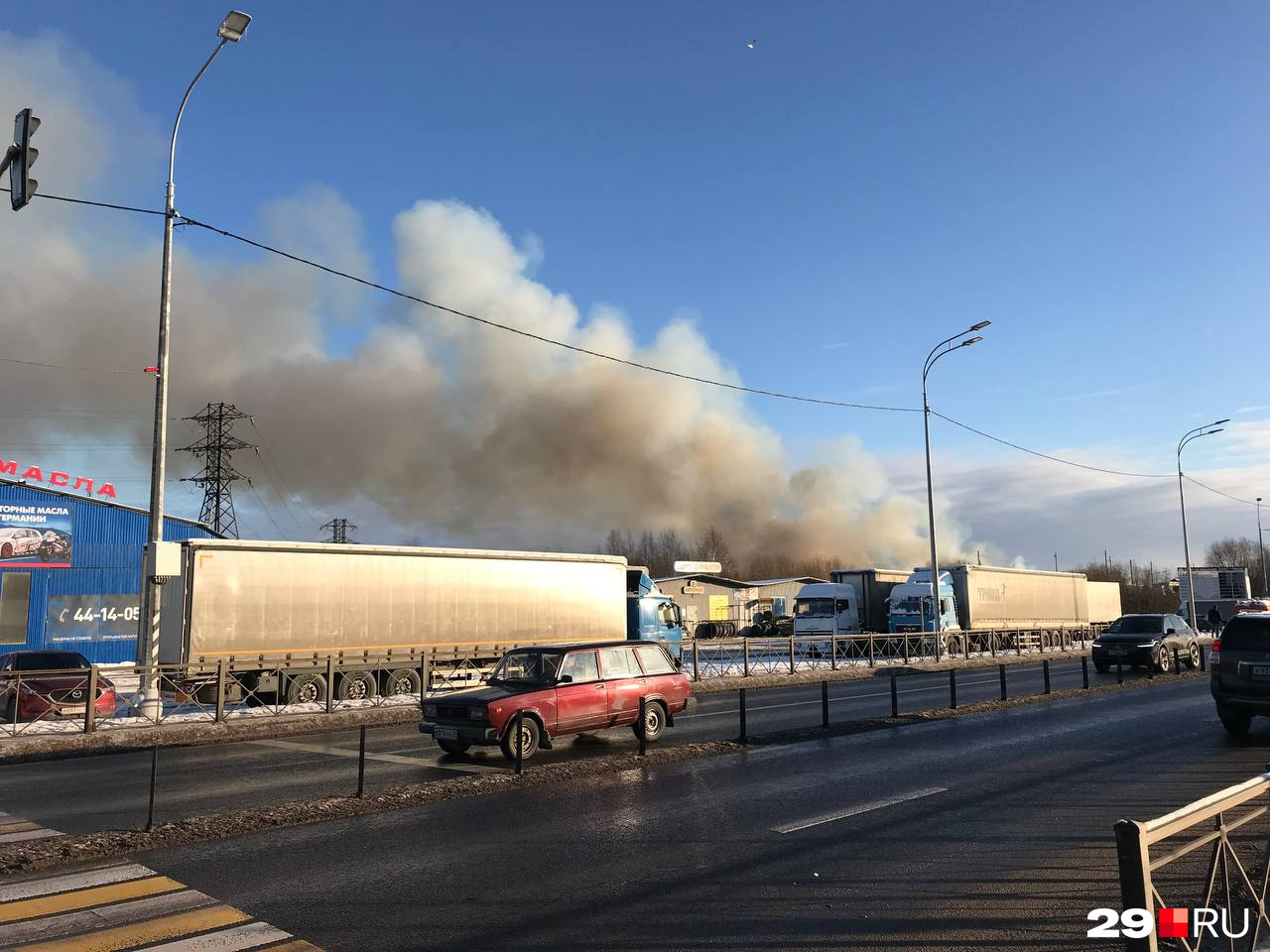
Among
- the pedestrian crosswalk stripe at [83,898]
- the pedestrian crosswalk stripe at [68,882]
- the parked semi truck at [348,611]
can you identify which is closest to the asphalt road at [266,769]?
the pedestrian crosswalk stripe at [68,882]

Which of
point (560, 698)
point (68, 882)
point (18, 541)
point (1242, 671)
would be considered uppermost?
point (18, 541)

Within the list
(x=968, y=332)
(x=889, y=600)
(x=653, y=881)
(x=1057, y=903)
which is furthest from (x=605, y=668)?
(x=889, y=600)

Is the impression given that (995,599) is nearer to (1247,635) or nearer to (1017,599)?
(1017,599)

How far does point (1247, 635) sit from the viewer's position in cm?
1316

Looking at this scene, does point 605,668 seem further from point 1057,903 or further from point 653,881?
point 1057,903

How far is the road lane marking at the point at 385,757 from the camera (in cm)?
1161

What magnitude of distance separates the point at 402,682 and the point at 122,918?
53.3 ft

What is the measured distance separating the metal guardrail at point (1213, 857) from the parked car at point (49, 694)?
56.4 feet

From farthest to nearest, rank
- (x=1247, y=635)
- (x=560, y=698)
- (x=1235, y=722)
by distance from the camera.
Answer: (x=1235, y=722) < (x=1247, y=635) < (x=560, y=698)

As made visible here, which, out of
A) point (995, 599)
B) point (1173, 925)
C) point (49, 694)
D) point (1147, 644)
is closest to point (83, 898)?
point (1173, 925)

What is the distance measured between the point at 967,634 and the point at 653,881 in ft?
109

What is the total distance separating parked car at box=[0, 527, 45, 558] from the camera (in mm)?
29719

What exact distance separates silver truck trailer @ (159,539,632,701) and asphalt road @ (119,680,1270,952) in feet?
35.4
